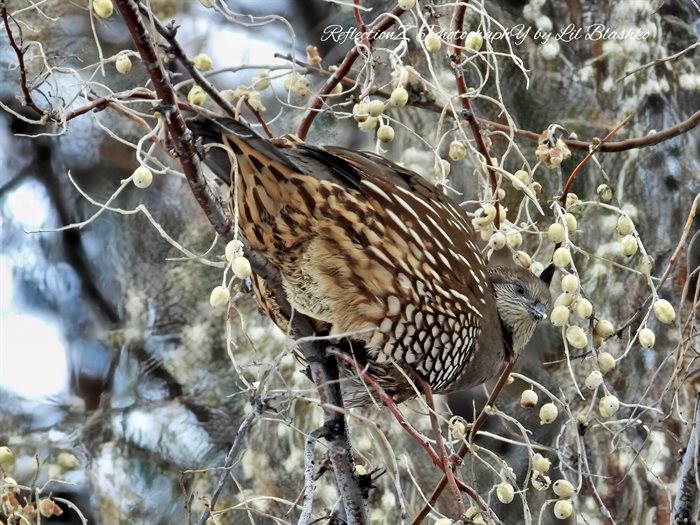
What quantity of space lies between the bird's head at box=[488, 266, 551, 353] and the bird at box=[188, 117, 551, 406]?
220mm

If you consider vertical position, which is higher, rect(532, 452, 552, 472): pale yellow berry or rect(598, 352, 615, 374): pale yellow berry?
rect(598, 352, 615, 374): pale yellow berry

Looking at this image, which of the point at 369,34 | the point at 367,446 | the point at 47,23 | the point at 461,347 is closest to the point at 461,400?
the point at 367,446

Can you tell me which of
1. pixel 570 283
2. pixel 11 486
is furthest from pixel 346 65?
pixel 11 486

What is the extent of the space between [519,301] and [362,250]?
604 mm

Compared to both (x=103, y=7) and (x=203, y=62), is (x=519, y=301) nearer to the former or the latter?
(x=203, y=62)

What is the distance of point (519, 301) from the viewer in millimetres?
2475

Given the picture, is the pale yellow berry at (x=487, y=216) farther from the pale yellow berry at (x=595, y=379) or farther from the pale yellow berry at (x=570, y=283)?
the pale yellow berry at (x=595, y=379)

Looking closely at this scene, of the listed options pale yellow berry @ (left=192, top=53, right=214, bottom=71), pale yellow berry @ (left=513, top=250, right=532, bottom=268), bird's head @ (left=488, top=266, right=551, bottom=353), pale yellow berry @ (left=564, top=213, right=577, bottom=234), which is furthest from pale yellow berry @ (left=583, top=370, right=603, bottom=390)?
pale yellow berry @ (left=192, top=53, right=214, bottom=71)

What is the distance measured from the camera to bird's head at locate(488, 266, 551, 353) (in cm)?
247

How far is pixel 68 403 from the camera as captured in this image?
11.0 feet

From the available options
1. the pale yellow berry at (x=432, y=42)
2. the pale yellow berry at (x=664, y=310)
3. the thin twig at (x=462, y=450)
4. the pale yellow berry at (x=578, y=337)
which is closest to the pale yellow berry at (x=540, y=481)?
the thin twig at (x=462, y=450)

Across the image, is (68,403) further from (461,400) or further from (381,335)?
(381,335)

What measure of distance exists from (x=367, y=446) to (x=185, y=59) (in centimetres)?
143

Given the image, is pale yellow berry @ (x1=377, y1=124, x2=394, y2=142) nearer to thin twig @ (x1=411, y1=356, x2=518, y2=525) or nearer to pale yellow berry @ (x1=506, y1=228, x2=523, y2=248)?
pale yellow berry @ (x1=506, y1=228, x2=523, y2=248)
